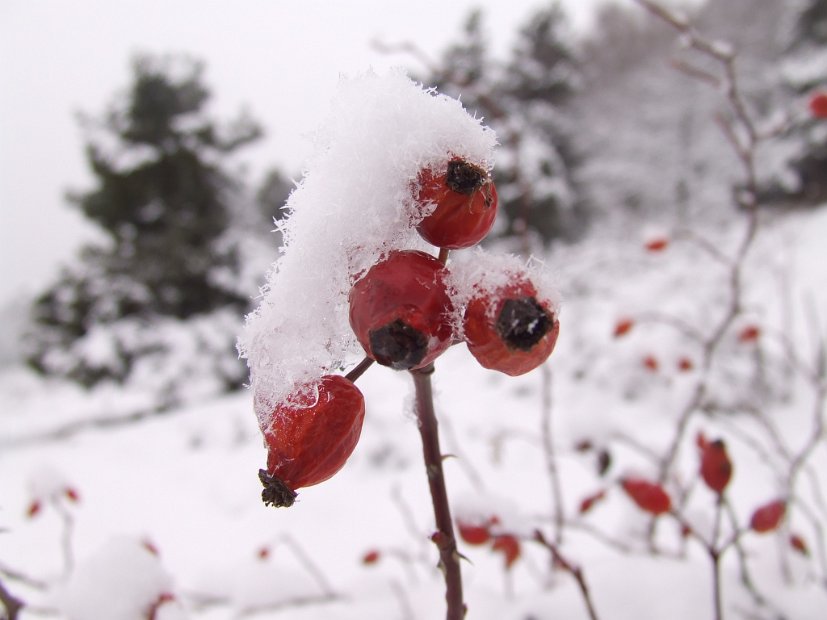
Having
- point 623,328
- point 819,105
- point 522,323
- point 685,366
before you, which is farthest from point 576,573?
point 819,105

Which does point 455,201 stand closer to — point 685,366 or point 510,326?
point 510,326

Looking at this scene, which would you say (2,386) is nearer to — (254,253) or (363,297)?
(254,253)

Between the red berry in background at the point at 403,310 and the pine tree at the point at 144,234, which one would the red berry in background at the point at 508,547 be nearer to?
the red berry in background at the point at 403,310

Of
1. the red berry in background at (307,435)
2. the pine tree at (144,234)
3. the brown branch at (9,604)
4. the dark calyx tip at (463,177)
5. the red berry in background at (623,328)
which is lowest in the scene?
the brown branch at (9,604)

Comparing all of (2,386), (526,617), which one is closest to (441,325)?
(526,617)

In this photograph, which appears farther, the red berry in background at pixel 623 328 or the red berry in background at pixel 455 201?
the red berry in background at pixel 623 328

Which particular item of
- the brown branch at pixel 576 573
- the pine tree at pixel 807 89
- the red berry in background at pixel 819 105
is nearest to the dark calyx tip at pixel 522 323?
the brown branch at pixel 576 573

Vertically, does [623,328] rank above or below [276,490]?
above
